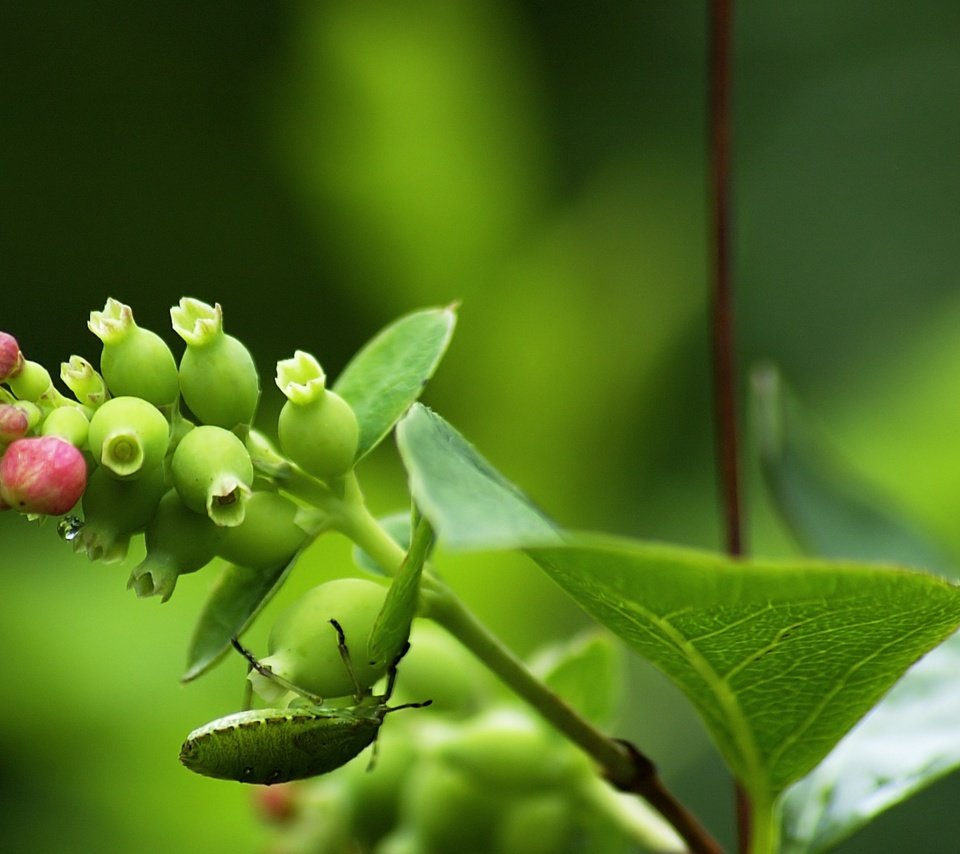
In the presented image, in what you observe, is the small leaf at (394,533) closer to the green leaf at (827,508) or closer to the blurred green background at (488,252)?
the green leaf at (827,508)

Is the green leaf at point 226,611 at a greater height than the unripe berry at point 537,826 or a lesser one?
greater

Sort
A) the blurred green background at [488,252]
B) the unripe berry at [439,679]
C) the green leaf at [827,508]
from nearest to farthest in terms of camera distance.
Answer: the unripe berry at [439,679]
the green leaf at [827,508]
the blurred green background at [488,252]

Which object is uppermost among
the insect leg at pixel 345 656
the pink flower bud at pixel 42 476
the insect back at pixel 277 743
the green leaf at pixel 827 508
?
the green leaf at pixel 827 508

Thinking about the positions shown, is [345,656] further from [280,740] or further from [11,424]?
[11,424]

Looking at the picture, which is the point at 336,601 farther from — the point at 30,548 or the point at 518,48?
the point at 518,48

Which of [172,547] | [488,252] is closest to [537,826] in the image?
[172,547]

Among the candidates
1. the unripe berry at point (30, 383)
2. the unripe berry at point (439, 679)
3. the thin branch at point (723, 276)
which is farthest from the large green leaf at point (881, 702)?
the unripe berry at point (30, 383)
